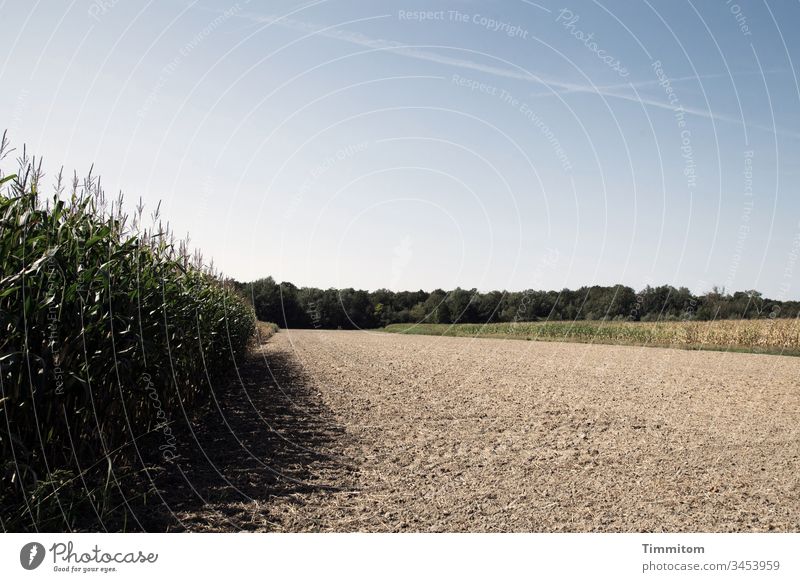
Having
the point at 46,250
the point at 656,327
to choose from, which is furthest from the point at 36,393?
the point at 656,327

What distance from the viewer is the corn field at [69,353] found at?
4.64 metres

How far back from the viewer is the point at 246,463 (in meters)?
7.83

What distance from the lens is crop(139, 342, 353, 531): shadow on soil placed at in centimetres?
577

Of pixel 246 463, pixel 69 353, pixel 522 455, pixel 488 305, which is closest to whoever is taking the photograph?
pixel 69 353

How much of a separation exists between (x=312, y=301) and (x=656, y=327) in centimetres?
3086

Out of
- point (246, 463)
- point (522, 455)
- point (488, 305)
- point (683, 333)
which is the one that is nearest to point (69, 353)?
point (246, 463)

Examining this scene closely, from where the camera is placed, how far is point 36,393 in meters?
4.76

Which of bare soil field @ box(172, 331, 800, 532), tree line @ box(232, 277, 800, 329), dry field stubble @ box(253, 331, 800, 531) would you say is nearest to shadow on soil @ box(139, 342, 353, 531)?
bare soil field @ box(172, 331, 800, 532)

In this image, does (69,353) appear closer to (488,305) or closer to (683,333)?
(683,333)

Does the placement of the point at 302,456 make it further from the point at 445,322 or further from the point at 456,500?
the point at 445,322

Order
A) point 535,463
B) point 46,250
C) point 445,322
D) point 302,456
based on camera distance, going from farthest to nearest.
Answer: point 445,322, point 302,456, point 535,463, point 46,250

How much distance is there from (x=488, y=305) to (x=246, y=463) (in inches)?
1999

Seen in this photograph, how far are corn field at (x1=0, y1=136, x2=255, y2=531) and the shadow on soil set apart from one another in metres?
0.62

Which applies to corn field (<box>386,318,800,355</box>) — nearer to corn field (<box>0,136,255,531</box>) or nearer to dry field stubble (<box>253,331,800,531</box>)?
dry field stubble (<box>253,331,800,531</box>)
